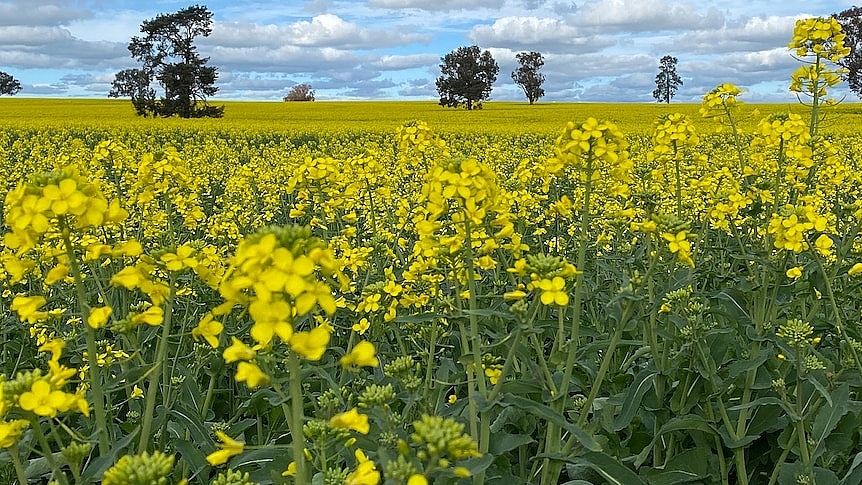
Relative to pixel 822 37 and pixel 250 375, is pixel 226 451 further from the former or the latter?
pixel 822 37

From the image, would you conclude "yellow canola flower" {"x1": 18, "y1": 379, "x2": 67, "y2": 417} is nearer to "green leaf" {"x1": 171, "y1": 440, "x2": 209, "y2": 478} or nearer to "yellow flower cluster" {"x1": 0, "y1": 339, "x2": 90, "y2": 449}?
"yellow flower cluster" {"x1": 0, "y1": 339, "x2": 90, "y2": 449}

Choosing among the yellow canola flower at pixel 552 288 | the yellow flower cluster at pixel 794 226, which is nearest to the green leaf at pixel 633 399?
the yellow flower cluster at pixel 794 226

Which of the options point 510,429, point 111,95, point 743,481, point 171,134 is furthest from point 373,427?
point 111,95

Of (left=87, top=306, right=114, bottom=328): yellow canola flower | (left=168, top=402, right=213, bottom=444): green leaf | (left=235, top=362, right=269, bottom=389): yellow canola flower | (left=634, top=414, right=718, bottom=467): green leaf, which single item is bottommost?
(left=634, top=414, right=718, bottom=467): green leaf

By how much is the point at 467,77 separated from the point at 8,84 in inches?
2177

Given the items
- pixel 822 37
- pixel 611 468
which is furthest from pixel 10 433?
pixel 822 37

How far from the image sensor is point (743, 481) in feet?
10.9

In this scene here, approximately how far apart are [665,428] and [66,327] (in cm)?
400

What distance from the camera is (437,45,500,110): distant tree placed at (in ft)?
206

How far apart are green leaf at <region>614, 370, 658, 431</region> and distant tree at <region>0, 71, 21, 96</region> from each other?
9603cm

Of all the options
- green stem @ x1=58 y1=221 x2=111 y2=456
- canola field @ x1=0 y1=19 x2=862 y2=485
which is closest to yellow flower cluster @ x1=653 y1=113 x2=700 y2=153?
canola field @ x1=0 y1=19 x2=862 y2=485

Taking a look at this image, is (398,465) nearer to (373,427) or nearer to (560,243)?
(373,427)

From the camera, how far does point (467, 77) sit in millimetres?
64250

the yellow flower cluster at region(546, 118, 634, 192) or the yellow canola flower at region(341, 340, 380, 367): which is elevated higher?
the yellow flower cluster at region(546, 118, 634, 192)
